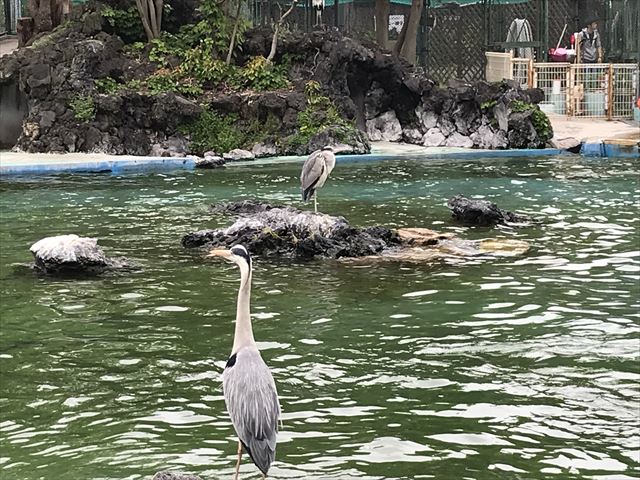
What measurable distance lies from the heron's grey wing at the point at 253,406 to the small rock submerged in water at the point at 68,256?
5.98m

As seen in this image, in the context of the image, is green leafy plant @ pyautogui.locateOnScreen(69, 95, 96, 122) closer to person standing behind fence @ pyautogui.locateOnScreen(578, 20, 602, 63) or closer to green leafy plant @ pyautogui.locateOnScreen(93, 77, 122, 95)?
green leafy plant @ pyautogui.locateOnScreen(93, 77, 122, 95)

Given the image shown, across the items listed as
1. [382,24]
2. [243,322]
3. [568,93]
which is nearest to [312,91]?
[382,24]

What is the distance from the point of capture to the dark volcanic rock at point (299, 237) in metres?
11.6

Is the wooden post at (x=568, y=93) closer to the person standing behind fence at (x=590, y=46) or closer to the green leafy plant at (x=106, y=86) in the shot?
the person standing behind fence at (x=590, y=46)

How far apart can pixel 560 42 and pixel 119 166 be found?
16.0 meters

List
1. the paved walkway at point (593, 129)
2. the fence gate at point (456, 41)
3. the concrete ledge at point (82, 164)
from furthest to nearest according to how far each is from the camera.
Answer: the fence gate at point (456, 41) < the paved walkway at point (593, 129) < the concrete ledge at point (82, 164)

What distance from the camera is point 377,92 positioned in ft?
82.3

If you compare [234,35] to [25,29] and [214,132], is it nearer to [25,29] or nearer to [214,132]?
[214,132]

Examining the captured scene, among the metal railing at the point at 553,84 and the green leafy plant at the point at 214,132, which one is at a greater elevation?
the metal railing at the point at 553,84

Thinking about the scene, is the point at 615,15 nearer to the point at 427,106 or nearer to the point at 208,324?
the point at 427,106

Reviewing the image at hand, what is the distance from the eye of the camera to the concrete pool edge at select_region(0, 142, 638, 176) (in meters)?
20.2

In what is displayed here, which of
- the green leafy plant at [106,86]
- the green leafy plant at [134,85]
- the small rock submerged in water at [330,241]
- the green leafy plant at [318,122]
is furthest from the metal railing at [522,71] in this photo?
the small rock submerged in water at [330,241]

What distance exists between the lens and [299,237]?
467 inches

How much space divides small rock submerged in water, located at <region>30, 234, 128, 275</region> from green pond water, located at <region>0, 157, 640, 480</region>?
0.22 m
